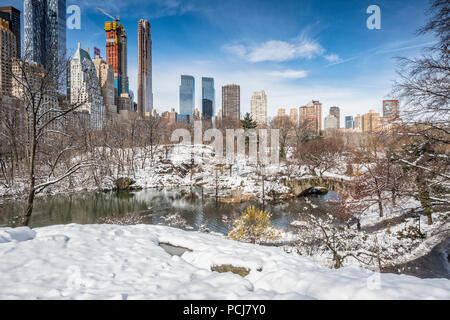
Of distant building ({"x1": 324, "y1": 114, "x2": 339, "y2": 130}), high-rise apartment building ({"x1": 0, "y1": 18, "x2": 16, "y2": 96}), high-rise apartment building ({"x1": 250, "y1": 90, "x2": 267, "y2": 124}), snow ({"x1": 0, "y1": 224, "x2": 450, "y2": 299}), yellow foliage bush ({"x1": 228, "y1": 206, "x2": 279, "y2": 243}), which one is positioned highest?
high-rise apartment building ({"x1": 250, "y1": 90, "x2": 267, "y2": 124})

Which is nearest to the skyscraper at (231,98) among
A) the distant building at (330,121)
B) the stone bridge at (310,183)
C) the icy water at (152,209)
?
the distant building at (330,121)

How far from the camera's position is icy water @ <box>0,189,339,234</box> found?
15547 mm

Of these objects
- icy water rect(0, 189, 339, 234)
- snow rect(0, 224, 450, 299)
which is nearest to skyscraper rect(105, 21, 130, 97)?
icy water rect(0, 189, 339, 234)

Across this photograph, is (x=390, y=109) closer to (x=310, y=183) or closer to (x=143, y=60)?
(x=310, y=183)

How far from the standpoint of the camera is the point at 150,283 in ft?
11.1

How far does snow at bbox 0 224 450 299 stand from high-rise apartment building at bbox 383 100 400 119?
3.64 metres

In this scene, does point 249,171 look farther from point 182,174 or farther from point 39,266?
point 39,266

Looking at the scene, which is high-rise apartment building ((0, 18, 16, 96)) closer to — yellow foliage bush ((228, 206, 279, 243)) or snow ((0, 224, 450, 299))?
snow ((0, 224, 450, 299))

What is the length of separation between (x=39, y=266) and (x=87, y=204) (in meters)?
19.5

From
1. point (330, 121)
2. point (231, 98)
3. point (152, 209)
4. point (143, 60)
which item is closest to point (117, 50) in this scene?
point (143, 60)

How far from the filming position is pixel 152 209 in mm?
19703

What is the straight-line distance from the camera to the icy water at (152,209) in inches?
612

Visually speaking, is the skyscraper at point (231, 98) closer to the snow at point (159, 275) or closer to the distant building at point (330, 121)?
the distant building at point (330, 121)
